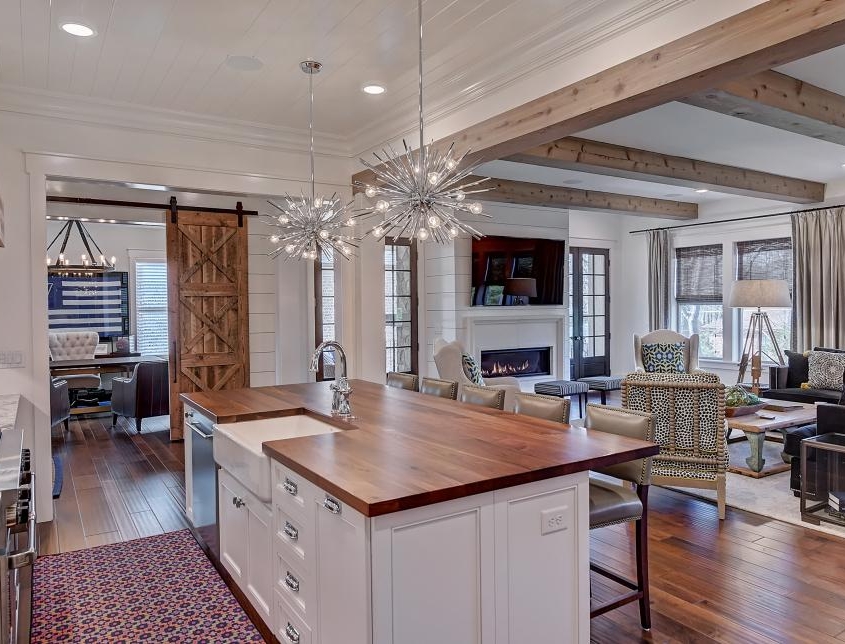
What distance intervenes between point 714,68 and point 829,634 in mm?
2476

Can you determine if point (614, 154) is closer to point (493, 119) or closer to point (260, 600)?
point (493, 119)

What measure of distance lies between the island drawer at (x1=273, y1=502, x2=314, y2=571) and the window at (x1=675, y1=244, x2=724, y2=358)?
863 cm

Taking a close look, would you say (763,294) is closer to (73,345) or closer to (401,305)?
(401,305)

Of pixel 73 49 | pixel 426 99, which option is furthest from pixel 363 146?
pixel 73 49

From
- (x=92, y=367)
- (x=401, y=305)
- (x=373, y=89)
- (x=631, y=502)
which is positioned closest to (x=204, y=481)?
(x=631, y=502)

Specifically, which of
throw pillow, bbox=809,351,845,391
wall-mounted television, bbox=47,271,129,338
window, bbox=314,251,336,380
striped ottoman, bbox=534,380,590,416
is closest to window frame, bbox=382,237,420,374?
window, bbox=314,251,336,380

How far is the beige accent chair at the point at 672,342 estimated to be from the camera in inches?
324

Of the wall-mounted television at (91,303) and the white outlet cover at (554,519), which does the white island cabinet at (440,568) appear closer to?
the white outlet cover at (554,519)

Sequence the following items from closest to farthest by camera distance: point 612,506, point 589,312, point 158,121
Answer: point 612,506, point 158,121, point 589,312

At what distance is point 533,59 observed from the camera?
11.1 ft

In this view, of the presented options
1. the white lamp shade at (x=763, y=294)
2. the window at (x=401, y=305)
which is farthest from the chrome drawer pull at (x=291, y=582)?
the white lamp shade at (x=763, y=294)

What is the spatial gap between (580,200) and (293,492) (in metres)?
6.71

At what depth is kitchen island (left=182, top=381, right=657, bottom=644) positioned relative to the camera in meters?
1.75

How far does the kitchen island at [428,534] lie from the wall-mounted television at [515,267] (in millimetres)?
5601
